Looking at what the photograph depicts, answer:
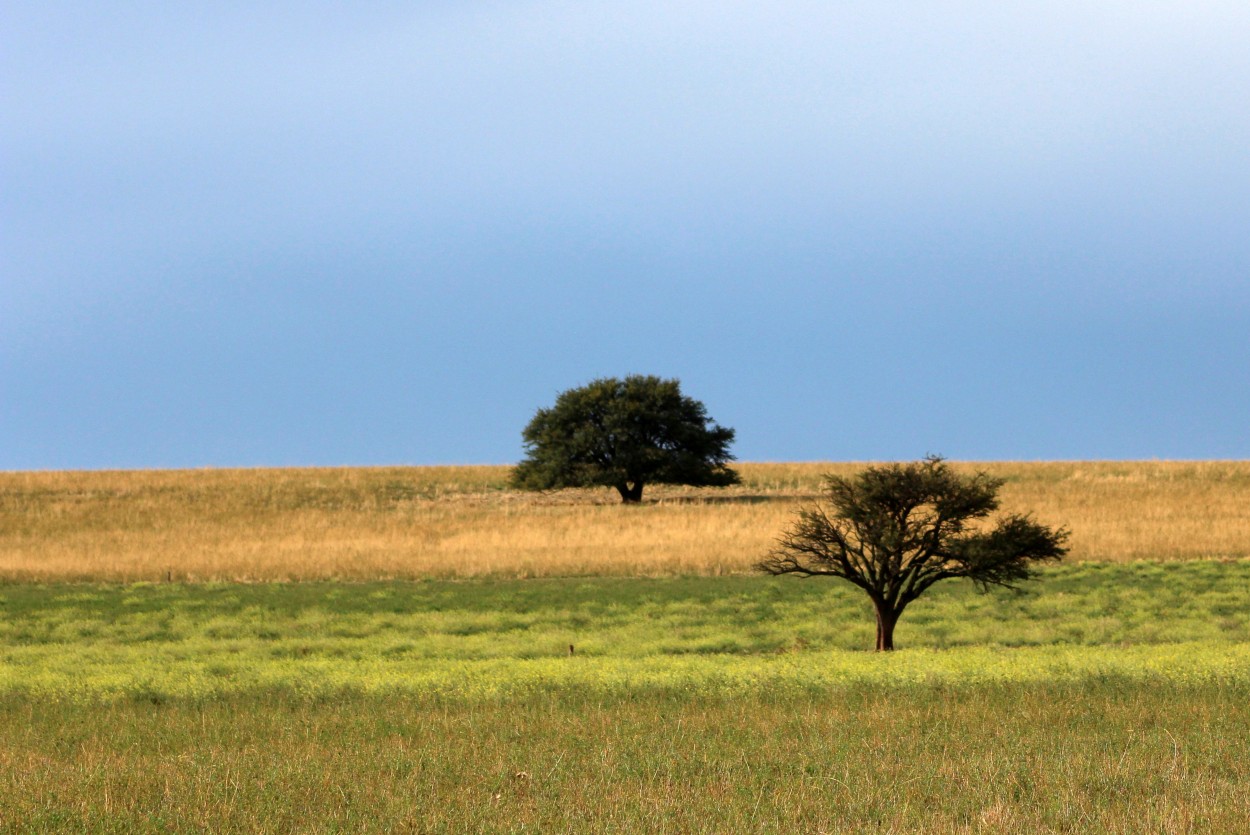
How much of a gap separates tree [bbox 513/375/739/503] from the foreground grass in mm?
52690

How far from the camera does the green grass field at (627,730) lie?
9680mm

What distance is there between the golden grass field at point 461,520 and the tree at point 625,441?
1.73 meters

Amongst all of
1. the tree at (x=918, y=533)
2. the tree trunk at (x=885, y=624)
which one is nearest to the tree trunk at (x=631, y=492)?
the tree trunk at (x=885, y=624)

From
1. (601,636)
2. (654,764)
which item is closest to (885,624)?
(601,636)

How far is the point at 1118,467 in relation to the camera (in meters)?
81.9

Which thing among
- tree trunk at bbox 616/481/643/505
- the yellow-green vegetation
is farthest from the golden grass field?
the yellow-green vegetation

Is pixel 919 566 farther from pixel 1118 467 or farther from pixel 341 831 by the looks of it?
pixel 1118 467

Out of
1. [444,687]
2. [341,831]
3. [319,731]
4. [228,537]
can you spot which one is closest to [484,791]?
[341,831]

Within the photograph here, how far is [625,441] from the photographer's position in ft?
228

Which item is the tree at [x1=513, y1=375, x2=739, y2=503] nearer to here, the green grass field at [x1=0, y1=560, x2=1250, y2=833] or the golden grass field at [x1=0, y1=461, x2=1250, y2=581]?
the golden grass field at [x1=0, y1=461, x2=1250, y2=581]

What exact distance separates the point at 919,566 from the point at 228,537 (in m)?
38.4

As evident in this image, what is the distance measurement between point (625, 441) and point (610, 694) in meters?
52.8

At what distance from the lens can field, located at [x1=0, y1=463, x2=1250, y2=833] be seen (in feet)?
32.6

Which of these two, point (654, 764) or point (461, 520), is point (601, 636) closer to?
A: point (654, 764)
